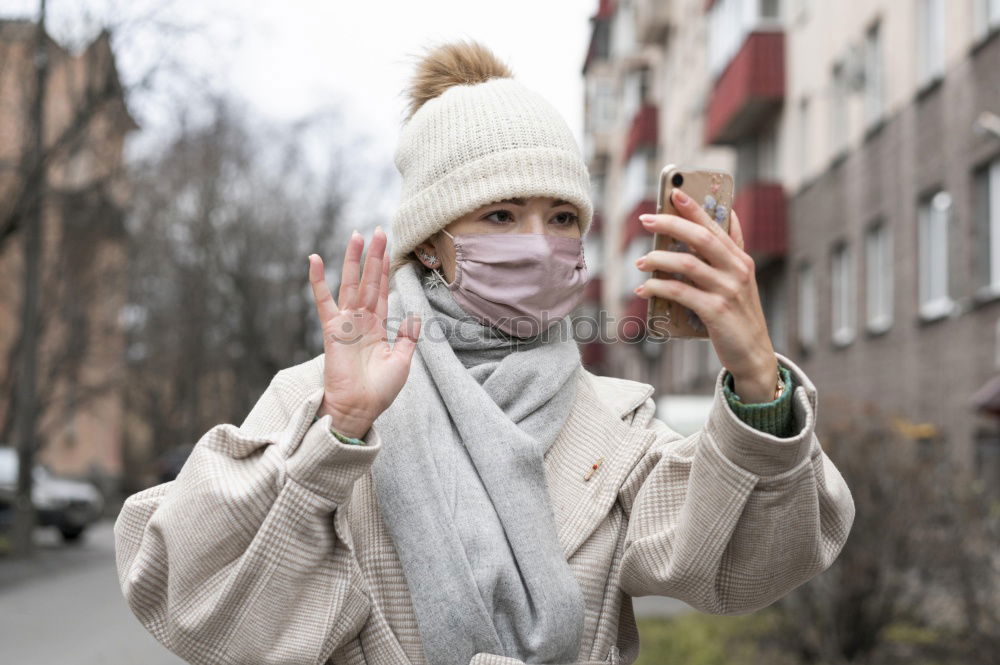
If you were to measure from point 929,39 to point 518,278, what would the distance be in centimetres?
1515

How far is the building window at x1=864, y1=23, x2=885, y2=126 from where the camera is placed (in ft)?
60.0

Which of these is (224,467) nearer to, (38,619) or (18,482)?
(38,619)

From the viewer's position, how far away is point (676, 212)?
229 cm

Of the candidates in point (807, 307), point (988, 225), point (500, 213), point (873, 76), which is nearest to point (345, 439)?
point (500, 213)

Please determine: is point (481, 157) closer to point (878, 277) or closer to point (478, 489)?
point (478, 489)

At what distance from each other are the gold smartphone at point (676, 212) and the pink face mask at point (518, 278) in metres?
0.40

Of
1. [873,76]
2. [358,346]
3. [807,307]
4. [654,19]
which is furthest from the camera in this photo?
[654,19]

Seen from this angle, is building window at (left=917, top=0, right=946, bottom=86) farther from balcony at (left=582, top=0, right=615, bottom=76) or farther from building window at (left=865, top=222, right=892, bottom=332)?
balcony at (left=582, top=0, right=615, bottom=76)

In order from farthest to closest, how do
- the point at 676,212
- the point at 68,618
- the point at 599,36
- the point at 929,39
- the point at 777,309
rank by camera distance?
the point at 599,36 → the point at 777,309 → the point at 929,39 → the point at 68,618 → the point at 676,212

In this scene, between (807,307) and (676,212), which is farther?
(807,307)

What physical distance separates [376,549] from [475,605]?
251 millimetres

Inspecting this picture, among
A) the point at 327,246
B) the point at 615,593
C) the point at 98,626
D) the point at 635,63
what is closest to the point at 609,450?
the point at 615,593

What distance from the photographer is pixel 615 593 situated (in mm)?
2654

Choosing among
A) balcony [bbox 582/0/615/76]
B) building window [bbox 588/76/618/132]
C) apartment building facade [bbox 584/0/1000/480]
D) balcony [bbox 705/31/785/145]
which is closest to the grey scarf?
apartment building facade [bbox 584/0/1000/480]
